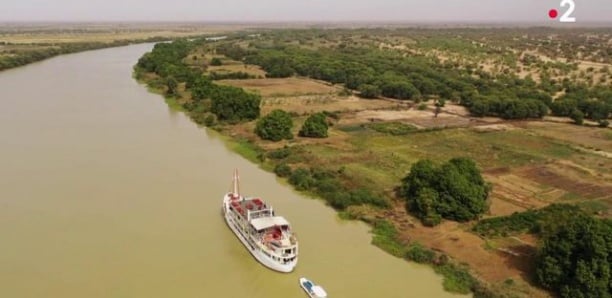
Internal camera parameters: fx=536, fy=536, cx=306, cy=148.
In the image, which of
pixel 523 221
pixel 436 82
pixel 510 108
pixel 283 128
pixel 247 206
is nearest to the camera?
pixel 247 206

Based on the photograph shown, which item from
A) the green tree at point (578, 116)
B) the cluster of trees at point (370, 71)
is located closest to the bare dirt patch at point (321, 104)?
the cluster of trees at point (370, 71)

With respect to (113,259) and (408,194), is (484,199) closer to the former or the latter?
(408,194)

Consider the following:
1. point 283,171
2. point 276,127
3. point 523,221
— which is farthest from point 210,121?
point 523,221

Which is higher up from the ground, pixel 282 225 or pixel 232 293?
pixel 282 225

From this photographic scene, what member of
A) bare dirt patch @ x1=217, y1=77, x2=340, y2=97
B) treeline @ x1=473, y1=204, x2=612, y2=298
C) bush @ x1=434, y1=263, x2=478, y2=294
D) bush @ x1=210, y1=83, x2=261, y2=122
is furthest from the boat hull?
Result: bare dirt patch @ x1=217, y1=77, x2=340, y2=97

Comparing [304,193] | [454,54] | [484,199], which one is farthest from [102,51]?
[484,199]

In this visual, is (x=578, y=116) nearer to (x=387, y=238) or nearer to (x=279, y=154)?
(x=279, y=154)

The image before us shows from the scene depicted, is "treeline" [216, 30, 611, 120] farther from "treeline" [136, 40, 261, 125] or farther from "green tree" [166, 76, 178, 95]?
"green tree" [166, 76, 178, 95]
